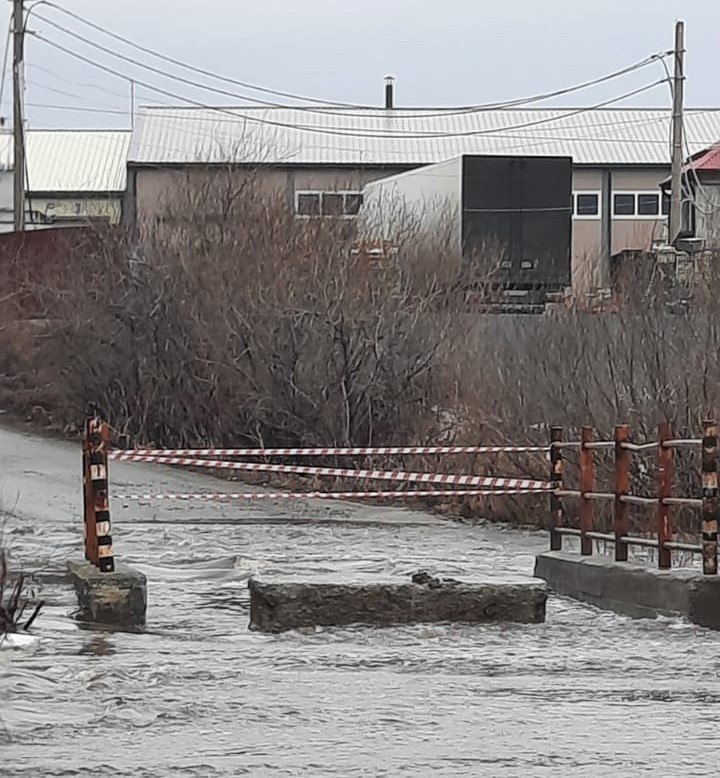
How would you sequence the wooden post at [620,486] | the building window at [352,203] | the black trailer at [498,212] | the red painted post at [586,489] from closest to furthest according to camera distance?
the wooden post at [620,486] → the red painted post at [586,489] → the building window at [352,203] → the black trailer at [498,212]

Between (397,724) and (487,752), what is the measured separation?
74 centimetres

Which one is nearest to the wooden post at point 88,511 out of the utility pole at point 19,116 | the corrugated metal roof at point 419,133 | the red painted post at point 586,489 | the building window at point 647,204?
the red painted post at point 586,489

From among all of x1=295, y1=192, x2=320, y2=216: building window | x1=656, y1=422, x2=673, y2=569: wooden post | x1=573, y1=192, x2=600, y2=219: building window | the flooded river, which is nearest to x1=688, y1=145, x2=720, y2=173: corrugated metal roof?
x1=573, y1=192, x2=600, y2=219: building window

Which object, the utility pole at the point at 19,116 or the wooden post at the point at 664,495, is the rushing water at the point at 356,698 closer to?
the wooden post at the point at 664,495

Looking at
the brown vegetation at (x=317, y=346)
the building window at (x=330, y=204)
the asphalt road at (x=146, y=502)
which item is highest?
the building window at (x=330, y=204)

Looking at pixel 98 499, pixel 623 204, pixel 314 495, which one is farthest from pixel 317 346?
pixel 623 204

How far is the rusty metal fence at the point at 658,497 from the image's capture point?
12.3 meters

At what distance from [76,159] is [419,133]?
14467mm

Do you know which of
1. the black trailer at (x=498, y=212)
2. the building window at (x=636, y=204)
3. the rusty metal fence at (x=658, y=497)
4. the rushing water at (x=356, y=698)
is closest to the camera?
the rushing water at (x=356, y=698)

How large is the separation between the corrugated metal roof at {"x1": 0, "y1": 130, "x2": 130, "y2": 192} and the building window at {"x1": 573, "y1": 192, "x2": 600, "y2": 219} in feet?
57.0

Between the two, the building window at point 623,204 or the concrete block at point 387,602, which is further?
the building window at point 623,204

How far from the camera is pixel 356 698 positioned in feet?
28.9

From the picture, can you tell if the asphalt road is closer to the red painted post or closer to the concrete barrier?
the red painted post

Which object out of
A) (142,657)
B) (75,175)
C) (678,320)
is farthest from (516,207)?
(75,175)
